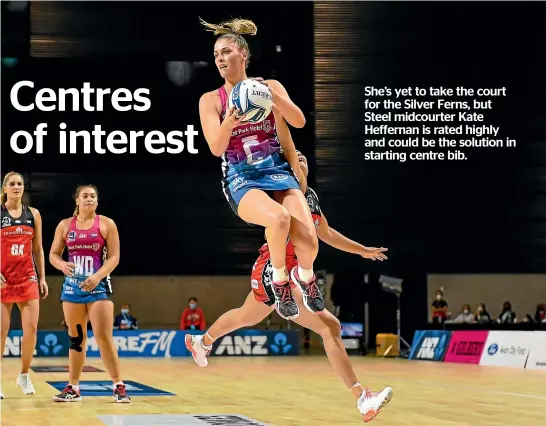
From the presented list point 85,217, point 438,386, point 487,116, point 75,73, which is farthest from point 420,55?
point 85,217

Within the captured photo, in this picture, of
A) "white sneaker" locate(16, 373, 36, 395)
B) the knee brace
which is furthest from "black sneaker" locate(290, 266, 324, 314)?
"white sneaker" locate(16, 373, 36, 395)

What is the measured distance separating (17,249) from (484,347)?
32.3 feet

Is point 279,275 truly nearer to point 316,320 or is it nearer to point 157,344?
Answer: point 316,320

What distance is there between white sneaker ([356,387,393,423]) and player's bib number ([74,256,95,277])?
11.6ft

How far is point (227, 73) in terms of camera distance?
6000 mm

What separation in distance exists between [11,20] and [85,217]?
1272cm

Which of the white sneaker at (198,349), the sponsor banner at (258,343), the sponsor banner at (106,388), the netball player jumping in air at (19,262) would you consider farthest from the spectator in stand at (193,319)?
the white sneaker at (198,349)

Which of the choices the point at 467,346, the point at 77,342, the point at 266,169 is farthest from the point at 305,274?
the point at 467,346

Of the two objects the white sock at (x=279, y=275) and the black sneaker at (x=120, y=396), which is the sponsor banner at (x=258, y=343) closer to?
the black sneaker at (x=120, y=396)

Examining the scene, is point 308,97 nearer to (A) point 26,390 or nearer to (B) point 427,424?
(A) point 26,390

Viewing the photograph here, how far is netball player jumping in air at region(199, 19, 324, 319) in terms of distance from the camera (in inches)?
225

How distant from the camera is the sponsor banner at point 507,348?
1570 cm

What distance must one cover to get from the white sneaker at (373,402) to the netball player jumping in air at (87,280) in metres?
3.33

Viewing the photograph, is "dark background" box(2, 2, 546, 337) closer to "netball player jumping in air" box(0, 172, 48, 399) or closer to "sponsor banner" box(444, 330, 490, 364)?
"sponsor banner" box(444, 330, 490, 364)
